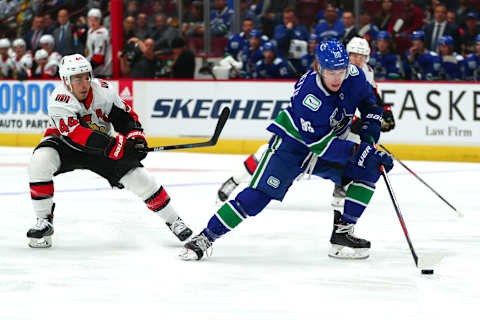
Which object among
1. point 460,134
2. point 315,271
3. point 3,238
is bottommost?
point 460,134

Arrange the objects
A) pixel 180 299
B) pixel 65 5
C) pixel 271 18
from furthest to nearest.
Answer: pixel 65 5 → pixel 271 18 → pixel 180 299

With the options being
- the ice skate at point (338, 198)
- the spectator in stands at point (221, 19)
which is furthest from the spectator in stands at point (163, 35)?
the ice skate at point (338, 198)

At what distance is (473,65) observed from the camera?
32.2ft

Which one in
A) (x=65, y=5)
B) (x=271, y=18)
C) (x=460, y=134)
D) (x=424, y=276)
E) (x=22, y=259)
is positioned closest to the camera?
(x=424, y=276)

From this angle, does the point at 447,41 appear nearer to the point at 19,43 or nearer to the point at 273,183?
the point at 19,43

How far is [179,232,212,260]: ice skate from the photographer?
4.44 meters

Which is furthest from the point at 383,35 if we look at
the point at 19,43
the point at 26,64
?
the point at 19,43

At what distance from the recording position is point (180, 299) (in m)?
3.59

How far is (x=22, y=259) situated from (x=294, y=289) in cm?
143

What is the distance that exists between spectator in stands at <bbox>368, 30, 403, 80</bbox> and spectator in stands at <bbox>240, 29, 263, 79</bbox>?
4.62 feet

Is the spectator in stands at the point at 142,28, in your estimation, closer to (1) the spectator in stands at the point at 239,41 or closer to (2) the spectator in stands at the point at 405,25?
(1) the spectator in stands at the point at 239,41

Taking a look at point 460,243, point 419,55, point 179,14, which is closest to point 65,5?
point 179,14

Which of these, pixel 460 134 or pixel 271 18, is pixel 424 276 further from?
pixel 271 18

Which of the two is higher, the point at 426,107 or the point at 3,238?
the point at 3,238
